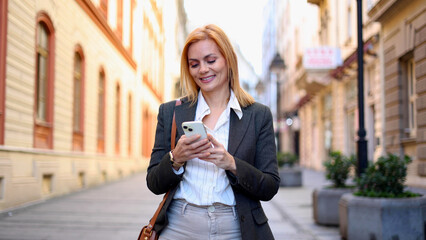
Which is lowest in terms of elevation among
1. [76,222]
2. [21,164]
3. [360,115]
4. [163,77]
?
[76,222]

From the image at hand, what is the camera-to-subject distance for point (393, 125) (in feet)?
40.6

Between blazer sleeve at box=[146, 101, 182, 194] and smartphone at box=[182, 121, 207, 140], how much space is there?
8.8 inches

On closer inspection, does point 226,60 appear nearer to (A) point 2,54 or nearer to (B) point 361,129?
(B) point 361,129

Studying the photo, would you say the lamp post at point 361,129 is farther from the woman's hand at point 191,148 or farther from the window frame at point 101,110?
the window frame at point 101,110

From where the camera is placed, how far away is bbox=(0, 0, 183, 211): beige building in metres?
9.25

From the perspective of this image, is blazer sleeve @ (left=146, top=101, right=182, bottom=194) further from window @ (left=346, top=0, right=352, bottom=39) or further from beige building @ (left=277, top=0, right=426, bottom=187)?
window @ (left=346, top=0, right=352, bottom=39)

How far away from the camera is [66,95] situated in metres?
12.9

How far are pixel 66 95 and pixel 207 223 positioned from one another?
1138 cm

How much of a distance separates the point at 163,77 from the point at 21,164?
98.0 feet

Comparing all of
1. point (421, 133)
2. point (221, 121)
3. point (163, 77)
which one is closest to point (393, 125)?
point (421, 133)

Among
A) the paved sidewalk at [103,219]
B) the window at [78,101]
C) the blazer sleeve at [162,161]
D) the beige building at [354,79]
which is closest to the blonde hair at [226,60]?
the blazer sleeve at [162,161]

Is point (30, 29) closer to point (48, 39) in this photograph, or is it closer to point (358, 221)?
point (48, 39)

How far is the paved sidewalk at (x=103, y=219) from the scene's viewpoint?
7004 millimetres

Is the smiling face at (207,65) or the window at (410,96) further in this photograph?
the window at (410,96)
